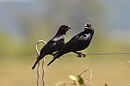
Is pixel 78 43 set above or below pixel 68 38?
above

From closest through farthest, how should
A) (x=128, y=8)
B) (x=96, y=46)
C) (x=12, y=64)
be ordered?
(x=12, y=64)
(x=96, y=46)
(x=128, y=8)

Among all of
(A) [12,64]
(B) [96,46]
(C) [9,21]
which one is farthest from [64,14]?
(C) [9,21]

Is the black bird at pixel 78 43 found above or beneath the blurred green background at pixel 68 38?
above

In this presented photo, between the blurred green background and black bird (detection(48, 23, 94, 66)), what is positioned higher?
black bird (detection(48, 23, 94, 66))

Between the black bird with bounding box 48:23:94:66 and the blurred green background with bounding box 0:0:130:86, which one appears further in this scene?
the blurred green background with bounding box 0:0:130:86

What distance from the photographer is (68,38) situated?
1292 inches

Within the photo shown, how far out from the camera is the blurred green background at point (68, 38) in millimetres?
24562

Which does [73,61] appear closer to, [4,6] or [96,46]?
[96,46]

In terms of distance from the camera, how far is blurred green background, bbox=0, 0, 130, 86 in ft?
80.6

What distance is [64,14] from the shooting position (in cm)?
6869

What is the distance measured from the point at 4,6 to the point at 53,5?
113804 mm

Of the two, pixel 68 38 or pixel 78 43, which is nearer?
pixel 78 43

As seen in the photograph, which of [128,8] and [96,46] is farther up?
[96,46]

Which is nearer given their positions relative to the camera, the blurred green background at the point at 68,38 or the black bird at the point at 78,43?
the black bird at the point at 78,43
